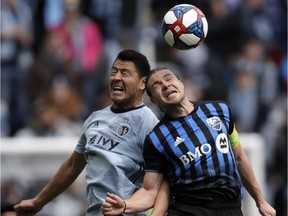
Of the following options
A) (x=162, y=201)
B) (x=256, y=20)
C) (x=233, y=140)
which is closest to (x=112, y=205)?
(x=162, y=201)

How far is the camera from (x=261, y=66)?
59.9ft

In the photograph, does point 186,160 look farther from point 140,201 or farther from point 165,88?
point 165,88

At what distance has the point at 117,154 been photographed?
30.5 ft

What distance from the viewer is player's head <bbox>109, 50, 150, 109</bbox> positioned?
9.38 meters

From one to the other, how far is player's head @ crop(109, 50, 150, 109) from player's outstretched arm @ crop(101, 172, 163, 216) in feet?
2.29

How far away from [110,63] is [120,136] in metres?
7.99

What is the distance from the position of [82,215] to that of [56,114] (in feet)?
6.34

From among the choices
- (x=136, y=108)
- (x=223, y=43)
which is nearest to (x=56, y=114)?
(x=223, y=43)

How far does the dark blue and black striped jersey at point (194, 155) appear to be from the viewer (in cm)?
895

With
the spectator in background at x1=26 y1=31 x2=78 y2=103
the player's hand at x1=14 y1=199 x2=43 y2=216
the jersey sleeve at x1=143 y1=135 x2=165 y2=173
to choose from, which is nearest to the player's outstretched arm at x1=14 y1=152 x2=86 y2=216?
the player's hand at x1=14 y1=199 x2=43 y2=216

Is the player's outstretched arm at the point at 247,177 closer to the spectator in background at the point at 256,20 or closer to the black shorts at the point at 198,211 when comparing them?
the black shorts at the point at 198,211

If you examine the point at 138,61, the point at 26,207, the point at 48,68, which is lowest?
the point at 48,68

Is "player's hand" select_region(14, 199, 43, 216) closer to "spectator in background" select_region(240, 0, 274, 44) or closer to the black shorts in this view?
the black shorts

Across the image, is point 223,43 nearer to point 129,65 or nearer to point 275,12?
point 275,12
